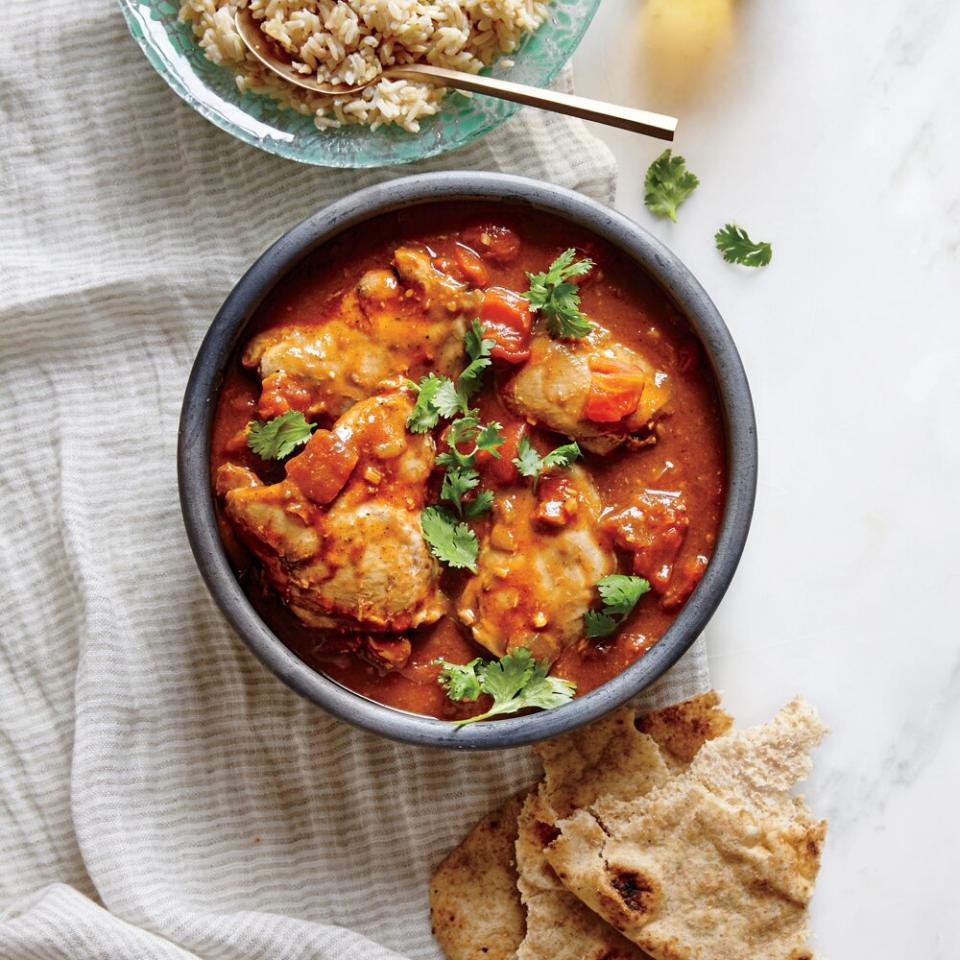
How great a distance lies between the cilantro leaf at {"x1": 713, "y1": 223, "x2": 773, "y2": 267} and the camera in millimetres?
4066

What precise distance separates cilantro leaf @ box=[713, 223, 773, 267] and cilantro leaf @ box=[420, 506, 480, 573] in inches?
53.5

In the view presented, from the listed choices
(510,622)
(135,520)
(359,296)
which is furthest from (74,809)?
(359,296)

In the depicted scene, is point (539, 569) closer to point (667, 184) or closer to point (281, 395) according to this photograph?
point (281, 395)

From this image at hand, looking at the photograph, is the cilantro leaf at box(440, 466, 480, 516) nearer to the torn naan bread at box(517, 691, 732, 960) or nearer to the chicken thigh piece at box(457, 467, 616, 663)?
the chicken thigh piece at box(457, 467, 616, 663)

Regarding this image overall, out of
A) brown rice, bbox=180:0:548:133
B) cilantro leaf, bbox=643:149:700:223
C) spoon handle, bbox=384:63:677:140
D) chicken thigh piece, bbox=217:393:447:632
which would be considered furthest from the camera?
cilantro leaf, bbox=643:149:700:223

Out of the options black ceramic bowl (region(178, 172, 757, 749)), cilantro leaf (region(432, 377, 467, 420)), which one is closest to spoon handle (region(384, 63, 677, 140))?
black ceramic bowl (region(178, 172, 757, 749))

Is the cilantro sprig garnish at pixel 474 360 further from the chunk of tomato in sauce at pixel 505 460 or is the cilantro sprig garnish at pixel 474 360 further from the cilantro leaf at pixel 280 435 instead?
the cilantro leaf at pixel 280 435

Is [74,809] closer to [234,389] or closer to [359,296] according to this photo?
[234,389]

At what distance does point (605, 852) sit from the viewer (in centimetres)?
379

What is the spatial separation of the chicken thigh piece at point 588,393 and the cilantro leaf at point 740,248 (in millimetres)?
790

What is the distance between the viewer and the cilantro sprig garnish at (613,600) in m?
3.42

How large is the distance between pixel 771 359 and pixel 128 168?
7.15 feet

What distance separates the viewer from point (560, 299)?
3.42 metres

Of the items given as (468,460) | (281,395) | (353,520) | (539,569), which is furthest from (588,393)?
(281,395)
